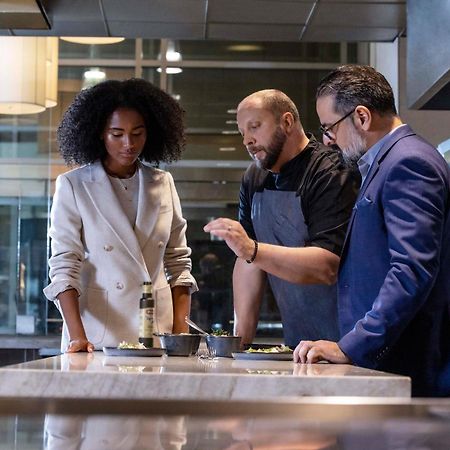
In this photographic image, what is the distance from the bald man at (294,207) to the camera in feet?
→ 9.49

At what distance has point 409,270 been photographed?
2.19m

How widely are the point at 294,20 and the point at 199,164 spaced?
9.70ft

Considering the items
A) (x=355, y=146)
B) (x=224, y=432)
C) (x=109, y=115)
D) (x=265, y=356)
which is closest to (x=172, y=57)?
(x=109, y=115)

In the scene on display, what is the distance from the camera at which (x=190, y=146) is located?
838cm

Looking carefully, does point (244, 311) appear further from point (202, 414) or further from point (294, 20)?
point (294, 20)

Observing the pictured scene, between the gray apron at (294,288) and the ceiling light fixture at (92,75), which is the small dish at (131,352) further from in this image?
the ceiling light fixture at (92,75)

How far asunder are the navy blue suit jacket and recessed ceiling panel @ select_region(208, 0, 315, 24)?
9.45 ft

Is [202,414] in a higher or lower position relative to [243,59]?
lower

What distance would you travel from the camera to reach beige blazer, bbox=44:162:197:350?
3.08 m

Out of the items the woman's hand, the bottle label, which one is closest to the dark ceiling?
the woman's hand

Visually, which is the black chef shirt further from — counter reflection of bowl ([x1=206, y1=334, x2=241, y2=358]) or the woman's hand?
the woman's hand

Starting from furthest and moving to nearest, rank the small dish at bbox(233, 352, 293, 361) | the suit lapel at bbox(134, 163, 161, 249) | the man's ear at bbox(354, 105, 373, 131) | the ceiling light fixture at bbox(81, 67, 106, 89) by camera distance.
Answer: the ceiling light fixture at bbox(81, 67, 106, 89) → the suit lapel at bbox(134, 163, 161, 249) → the man's ear at bbox(354, 105, 373, 131) → the small dish at bbox(233, 352, 293, 361)

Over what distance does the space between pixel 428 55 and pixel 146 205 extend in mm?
1172

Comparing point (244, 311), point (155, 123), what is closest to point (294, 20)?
point (155, 123)
